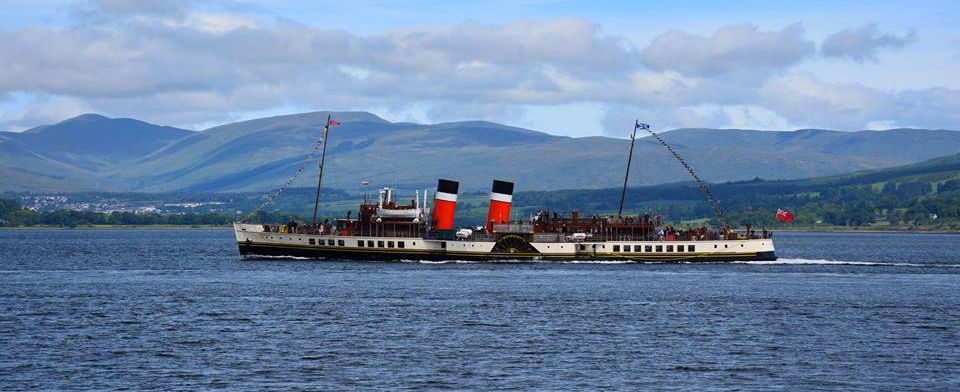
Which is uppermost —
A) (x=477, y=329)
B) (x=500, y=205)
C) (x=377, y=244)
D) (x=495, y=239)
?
(x=500, y=205)

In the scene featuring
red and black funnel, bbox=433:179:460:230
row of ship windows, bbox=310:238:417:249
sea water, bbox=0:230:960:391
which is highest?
red and black funnel, bbox=433:179:460:230

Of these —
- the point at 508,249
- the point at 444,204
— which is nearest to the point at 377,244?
the point at 444,204

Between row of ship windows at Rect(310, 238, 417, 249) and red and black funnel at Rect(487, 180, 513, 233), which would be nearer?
row of ship windows at Rect(310, 238, 417, 249)

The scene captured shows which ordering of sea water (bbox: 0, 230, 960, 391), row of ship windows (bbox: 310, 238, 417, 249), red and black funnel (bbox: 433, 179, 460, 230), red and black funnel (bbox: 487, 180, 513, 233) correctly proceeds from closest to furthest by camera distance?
sea water (bbox: 0, 230, 960, 391) < row of ship windows (bbox: 310, 238, 417, 249) < red and black funnel (bbox: 433, 179, 460, 230) < red and black funnel (bbox: 487, 180, 513, 233)

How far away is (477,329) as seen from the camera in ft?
252

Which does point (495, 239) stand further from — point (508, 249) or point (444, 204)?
point (444, 204)

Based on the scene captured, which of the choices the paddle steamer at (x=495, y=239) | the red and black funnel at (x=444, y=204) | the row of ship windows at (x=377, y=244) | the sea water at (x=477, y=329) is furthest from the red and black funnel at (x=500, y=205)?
the sea water at (x=477, y=329)

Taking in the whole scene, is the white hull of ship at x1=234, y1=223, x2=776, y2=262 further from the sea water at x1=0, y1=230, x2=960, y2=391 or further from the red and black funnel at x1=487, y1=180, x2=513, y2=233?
the sea water at x1=0, y1=230, x2=960, y2=391

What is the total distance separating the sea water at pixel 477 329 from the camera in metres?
60.1

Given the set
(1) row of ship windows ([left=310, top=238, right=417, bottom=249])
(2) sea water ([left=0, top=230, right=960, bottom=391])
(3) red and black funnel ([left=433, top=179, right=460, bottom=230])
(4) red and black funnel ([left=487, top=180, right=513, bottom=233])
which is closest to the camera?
A: (2) sea water ([left=0, top=230, right=960, bottom=391])

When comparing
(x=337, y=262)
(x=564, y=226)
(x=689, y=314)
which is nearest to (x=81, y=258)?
(x=337, y=262)

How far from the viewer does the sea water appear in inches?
2366

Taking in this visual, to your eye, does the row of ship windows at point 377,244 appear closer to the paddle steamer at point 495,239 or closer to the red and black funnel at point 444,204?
the paddle steamer at point 495,239

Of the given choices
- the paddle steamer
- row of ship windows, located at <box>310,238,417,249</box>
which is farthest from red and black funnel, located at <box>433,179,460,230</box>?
row of ship windows, located at <box>310,238,417,249</box>
